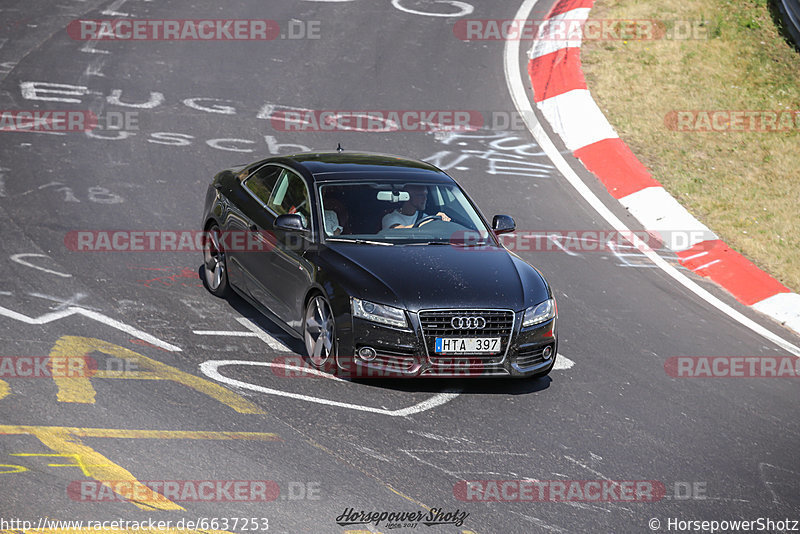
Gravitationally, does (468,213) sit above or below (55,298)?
above

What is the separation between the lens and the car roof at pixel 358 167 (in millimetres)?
9289

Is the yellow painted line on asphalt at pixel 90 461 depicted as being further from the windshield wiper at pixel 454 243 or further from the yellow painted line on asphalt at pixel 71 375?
the windshield wiper at pixel 454 243

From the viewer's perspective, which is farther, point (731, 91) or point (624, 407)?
point (731, 91)

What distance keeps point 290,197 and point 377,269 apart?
5.21 ft

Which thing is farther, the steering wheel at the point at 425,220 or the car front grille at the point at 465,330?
the steering wheel at the point at 425,220

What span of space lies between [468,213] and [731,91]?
292 inches

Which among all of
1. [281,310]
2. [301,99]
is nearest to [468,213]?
[281,310]

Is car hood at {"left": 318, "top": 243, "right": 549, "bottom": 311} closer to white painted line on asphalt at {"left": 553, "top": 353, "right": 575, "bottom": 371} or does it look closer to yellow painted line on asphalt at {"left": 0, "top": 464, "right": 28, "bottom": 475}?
white painted line on asphalt at {"left": 553, "top": 353, "right": 575, "bottom": 371}

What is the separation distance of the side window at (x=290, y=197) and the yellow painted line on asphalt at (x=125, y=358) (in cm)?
182

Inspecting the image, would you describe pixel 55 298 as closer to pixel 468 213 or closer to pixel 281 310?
pixel 281 310

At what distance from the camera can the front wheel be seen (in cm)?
798

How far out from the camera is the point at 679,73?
15.5 m

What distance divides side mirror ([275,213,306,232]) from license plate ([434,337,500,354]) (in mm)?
1723

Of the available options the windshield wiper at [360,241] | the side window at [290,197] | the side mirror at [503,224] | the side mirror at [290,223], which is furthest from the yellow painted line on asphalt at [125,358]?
the side mirror at [503,224]
